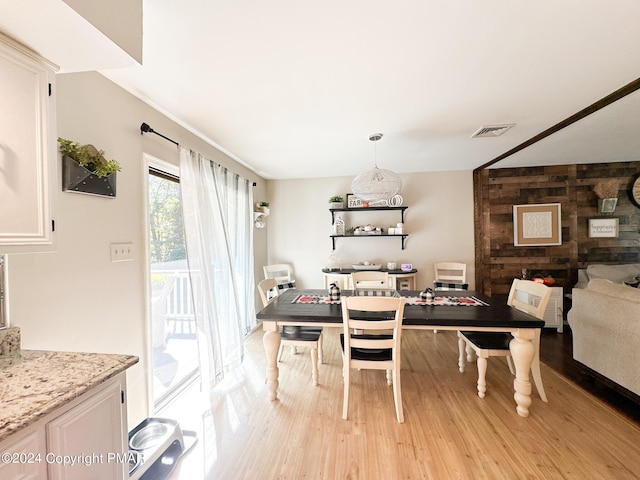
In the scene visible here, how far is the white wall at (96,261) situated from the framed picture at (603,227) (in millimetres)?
5603

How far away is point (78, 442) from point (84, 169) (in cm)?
128

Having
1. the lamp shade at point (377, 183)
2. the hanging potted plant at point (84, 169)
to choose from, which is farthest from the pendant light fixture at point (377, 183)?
the hanging potted plant at point (84, 169)

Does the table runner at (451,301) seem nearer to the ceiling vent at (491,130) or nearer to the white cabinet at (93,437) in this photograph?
the ceiling vent at (491,130)

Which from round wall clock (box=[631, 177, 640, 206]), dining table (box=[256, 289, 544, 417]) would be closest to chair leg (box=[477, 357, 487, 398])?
dining table (box=[256, 289, 544, 417])

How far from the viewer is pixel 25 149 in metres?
0.98

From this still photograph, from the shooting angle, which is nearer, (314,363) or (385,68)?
(385,68)

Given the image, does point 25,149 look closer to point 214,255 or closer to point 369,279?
point 214,255

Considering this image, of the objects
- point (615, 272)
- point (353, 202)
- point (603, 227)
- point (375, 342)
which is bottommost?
point (375, 342)

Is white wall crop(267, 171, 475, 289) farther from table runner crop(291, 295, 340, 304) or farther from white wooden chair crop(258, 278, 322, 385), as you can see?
white wooden chair crop(258, 278, 322, 385)

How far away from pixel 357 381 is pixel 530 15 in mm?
2819

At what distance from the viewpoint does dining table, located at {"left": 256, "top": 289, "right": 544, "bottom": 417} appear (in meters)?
1.92

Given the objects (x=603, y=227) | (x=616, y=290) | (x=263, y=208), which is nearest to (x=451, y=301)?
(x=616, y=290)

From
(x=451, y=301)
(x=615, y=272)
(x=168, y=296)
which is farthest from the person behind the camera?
(x=615, y=272)

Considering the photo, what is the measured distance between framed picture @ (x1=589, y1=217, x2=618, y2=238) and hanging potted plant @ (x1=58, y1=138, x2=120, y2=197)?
5.71 meters
